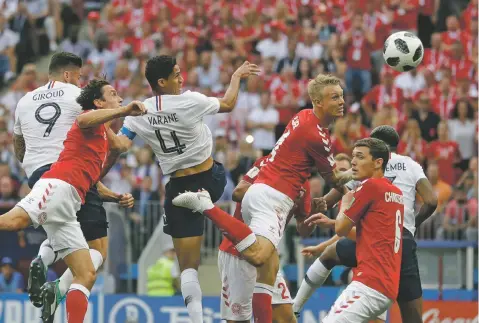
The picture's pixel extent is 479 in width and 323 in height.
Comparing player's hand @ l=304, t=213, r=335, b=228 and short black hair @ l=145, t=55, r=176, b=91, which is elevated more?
short black hair @ l=145, t=55, r=176, b=91

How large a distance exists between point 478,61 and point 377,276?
11.5 m

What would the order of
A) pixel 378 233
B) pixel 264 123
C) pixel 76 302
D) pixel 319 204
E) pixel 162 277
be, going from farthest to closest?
pixel 264 123 < pixel 162 277 < pixel 319 204 < pixel 76 302 < pixel 378 233

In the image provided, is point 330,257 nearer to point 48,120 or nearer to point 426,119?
point 48,120

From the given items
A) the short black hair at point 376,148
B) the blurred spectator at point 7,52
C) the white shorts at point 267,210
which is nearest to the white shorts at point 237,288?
the white shorts at point 267,210

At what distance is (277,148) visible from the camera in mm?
11633

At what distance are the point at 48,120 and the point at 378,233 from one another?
366cm

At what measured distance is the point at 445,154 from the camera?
1930 centimetres

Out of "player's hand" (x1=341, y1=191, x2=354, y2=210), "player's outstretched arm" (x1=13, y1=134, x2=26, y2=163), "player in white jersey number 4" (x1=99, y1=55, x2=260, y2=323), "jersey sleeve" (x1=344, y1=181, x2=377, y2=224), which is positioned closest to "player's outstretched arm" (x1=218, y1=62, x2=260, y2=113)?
"player in white jersey number 4" (x1=99, y1=55, x2=260, y2=323)

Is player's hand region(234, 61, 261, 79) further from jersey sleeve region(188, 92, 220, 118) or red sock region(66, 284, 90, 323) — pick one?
red sock region(66, 284, 90, 323)

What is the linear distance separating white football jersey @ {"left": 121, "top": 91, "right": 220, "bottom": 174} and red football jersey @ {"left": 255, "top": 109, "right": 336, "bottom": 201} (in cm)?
73

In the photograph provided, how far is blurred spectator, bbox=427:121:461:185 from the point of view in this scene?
62.6ft

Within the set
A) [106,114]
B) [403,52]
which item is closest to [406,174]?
[403,52]

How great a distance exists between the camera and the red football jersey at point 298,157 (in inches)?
446

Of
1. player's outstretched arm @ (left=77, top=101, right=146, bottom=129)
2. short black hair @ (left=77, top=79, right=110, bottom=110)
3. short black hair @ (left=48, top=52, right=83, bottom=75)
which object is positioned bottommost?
player's outstretched arm @ (left=77, top=101, right=146, bottom=129)
